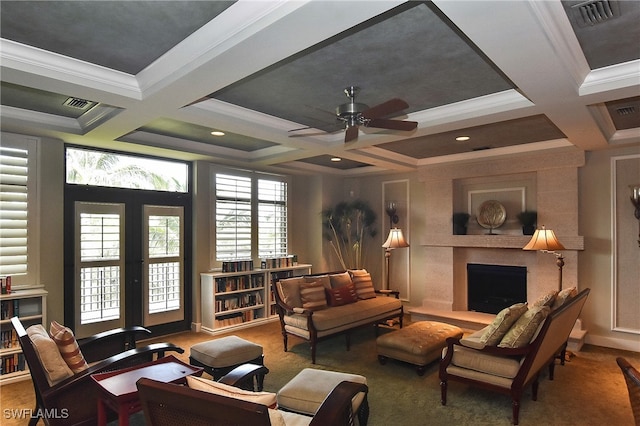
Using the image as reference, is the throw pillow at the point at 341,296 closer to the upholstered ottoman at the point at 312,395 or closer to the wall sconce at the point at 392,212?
the wall sconce at the point at 392,212

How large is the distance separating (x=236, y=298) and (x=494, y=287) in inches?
163

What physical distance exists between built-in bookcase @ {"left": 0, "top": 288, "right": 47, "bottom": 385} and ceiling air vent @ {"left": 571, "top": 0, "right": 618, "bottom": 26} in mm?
5252

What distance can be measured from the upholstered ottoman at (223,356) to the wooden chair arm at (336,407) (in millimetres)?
1392

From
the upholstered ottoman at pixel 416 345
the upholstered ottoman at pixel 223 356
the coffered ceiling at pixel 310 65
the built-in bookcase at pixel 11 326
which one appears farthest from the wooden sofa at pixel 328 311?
the built-in bookcase at pixel 11 326

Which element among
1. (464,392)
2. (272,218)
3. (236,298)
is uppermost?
(272,218)

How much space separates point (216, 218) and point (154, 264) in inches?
45.4

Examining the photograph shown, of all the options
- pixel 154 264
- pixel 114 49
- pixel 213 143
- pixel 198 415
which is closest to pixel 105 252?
pixel 154 264

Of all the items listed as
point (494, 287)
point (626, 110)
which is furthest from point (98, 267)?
point (626, 110)

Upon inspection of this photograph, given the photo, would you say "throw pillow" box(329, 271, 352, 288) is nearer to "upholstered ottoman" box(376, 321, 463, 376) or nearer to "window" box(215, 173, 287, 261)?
"upholstered ottoman" box(376, 321, 463, 376)

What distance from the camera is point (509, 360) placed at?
326cm

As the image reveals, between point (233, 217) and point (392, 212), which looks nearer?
point (233, 217)

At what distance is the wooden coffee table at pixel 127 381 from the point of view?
2.34 m

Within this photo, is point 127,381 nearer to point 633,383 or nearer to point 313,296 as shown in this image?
point 313,296

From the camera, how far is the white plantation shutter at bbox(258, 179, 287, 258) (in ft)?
22.6
